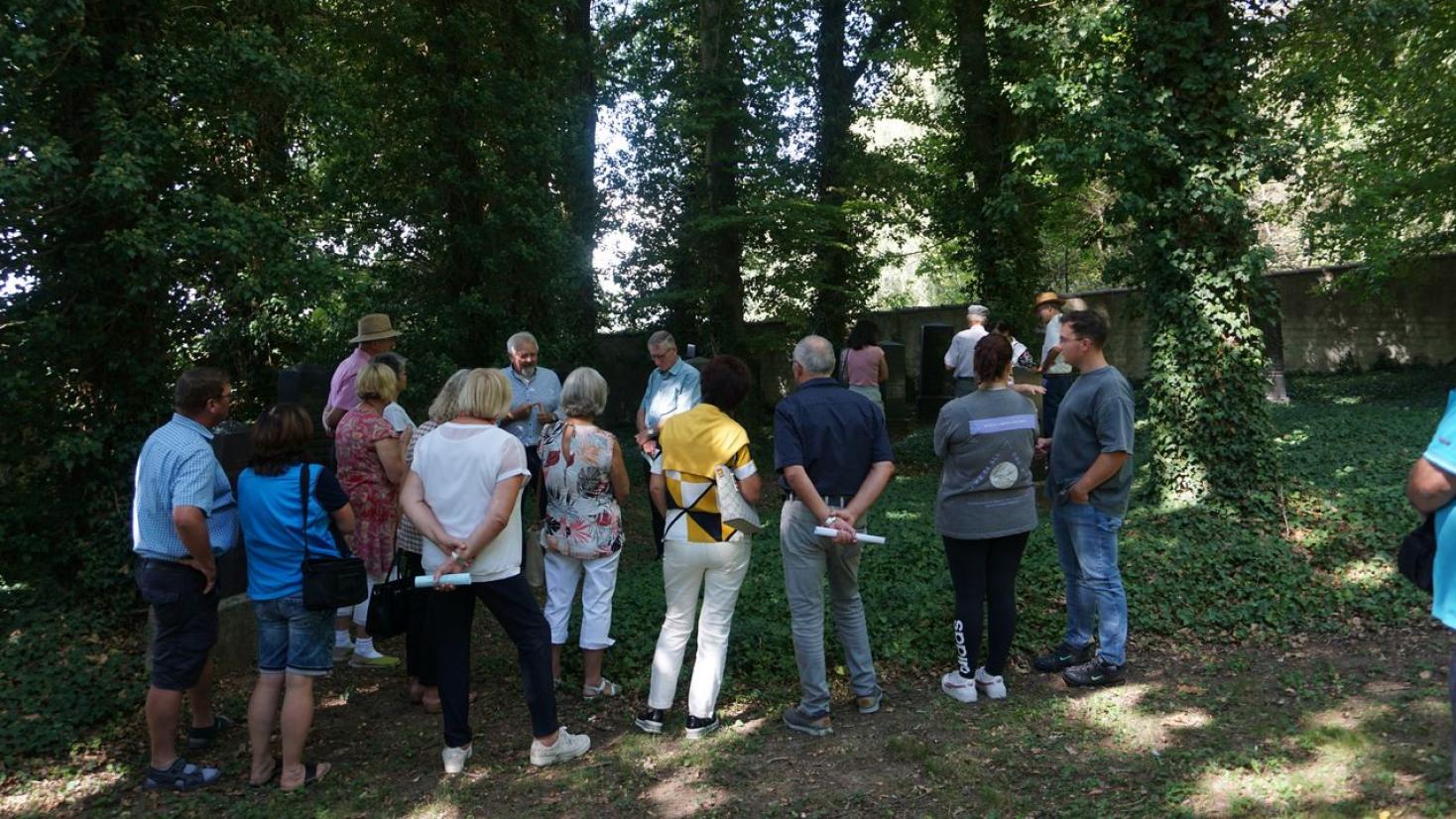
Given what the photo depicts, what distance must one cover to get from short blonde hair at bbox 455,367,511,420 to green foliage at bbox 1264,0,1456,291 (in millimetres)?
10181

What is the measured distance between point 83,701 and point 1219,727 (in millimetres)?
5814

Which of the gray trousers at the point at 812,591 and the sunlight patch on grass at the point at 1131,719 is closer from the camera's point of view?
the sunlight patch on grass at the point at 1131,719

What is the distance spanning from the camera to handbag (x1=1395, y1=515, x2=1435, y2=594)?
3.56 m

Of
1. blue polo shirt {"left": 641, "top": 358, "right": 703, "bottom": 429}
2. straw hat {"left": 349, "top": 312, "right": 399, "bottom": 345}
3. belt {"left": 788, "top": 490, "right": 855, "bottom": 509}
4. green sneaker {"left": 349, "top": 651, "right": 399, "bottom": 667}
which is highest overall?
straw hat {"left": 349, "top": 312, "right": 399, "bottom": 345}

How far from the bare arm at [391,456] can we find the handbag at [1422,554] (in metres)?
4.58

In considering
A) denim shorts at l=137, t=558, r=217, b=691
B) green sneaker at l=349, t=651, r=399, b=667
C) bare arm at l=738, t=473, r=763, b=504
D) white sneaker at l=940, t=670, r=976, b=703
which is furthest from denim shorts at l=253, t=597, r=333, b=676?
white sneaker at l=940, t=670, r=976, b=703

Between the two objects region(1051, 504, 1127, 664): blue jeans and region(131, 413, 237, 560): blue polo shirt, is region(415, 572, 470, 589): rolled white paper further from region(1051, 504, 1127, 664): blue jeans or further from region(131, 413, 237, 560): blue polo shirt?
region(1051, 504, 1127, 664): blue jeans

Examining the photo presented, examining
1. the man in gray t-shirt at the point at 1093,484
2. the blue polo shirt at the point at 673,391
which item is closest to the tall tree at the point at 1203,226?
the man in gray t-shirt at the point at 1093,484

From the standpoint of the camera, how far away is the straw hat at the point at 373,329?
6.46 metres

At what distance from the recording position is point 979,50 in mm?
14195

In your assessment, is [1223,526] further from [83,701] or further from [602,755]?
[83,701]

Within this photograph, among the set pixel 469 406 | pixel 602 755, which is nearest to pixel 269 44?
pixel 469 406

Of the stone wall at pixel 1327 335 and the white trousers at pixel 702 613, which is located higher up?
the stone wall at pixel 1327 335

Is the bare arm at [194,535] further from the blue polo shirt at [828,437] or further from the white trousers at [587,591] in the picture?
the blue polo shirt at [828,437]
